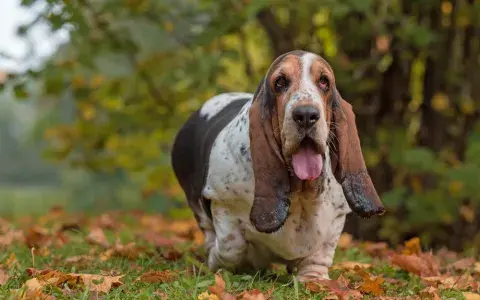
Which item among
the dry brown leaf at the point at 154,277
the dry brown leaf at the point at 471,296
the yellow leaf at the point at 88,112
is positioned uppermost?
the yellow leaf at the point at 88,112

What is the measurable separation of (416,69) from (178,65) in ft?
8.25

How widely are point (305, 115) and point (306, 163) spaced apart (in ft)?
0.88

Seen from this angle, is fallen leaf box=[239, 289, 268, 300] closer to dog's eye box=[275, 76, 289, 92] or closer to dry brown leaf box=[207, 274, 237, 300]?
dry brown leaf box=[207, 274, 237, 300]

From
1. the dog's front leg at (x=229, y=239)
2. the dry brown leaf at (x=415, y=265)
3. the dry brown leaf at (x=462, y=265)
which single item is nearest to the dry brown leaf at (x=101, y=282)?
the dog's front leg at (x=229, y=239)

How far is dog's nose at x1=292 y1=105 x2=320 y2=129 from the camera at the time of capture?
10.6 ft

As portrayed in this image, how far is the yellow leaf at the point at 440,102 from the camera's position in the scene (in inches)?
305

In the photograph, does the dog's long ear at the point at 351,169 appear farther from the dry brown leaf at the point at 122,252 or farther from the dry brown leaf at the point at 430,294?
the dry brown leaf at the point at 122,252

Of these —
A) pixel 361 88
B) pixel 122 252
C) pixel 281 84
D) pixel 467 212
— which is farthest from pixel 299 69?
pixel 467 212

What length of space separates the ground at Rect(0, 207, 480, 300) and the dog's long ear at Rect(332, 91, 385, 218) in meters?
0.39

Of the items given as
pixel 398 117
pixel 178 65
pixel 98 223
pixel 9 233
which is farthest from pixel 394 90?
pixel 9 233

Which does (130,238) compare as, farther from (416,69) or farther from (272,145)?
(416,69)

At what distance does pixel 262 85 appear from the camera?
143 inches

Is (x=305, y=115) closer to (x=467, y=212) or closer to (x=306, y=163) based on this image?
(x=306, y=163)

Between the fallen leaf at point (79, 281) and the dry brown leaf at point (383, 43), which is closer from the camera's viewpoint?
the fallen leaf at point (79, 281)
